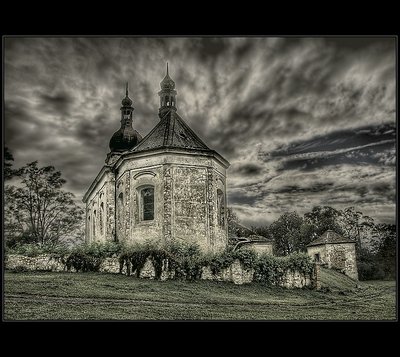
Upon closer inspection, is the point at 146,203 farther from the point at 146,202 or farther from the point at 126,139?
the point at 126,139

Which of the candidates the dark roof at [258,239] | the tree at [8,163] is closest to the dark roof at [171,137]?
the tree at [8,163]

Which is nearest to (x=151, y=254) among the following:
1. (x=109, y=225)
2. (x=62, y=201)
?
(x=62, y=201)

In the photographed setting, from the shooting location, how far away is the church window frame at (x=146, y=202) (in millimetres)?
16078

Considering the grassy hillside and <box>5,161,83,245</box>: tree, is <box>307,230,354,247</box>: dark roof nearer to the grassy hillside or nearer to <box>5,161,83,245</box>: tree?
the grassy hillside

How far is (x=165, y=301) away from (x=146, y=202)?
231 inches

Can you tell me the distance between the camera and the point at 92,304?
1019 centimetres

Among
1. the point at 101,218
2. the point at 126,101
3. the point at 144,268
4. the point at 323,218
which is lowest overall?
the point at 144,268

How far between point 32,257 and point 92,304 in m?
4.10

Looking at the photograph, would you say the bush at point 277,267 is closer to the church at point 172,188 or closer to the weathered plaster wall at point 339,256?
the church at point 172,188

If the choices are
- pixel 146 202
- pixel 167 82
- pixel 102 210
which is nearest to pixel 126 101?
pixel 167 82

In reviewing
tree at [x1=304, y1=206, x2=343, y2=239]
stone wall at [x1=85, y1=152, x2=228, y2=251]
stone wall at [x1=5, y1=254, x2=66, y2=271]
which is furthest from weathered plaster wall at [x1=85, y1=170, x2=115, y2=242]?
tree at [x1=304, y1=206, x2=343, y2=239]

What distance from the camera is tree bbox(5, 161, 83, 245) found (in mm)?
11180

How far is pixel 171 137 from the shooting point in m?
16.4

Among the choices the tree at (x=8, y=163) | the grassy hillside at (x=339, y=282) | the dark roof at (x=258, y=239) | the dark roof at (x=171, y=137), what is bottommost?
the grassy hillside at (x=339, y=282)
